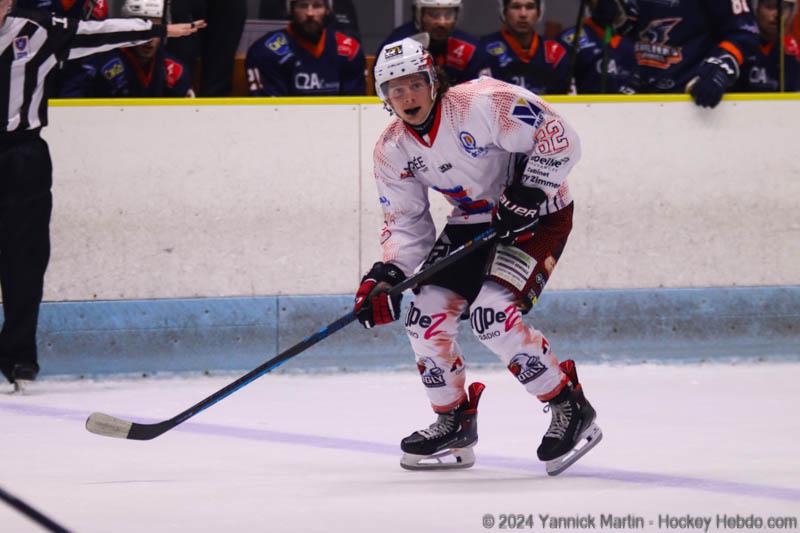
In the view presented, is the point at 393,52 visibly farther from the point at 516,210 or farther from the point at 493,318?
the point at 493,318

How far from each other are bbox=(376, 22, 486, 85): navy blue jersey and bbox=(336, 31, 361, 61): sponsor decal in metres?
0.15

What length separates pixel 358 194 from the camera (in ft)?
15.5

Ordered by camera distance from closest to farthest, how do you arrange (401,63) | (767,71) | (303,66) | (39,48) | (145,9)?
1. (401,63)
2. (39,48)
3. (145,9)
4. (303,66)
5. (767,71)

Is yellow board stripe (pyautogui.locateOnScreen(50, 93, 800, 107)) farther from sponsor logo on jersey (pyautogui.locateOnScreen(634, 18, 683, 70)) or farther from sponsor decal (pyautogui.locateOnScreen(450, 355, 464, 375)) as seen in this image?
sponsor decal (pyautogui.locateOnScreen(450, 355, 464, 375))

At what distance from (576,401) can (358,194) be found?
1.69 meters

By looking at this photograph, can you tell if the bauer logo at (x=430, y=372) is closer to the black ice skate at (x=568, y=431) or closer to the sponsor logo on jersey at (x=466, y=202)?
the black ice skate at (x=568, y=431)

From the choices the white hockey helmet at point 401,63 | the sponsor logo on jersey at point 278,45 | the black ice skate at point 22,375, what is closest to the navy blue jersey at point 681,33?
the sponsor logo on jersey at point 278,45

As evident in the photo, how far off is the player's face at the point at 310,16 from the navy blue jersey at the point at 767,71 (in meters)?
1.71

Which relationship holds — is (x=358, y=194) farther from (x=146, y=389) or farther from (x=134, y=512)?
(x=134, y=512)

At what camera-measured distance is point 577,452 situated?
3.18 m

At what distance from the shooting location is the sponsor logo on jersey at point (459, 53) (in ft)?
16.8

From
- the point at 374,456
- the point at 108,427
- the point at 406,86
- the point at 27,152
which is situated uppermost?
the point at 406,86

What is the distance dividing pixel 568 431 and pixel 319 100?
6.38 ft

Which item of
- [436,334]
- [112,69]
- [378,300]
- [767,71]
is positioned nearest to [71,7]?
[112,69]
